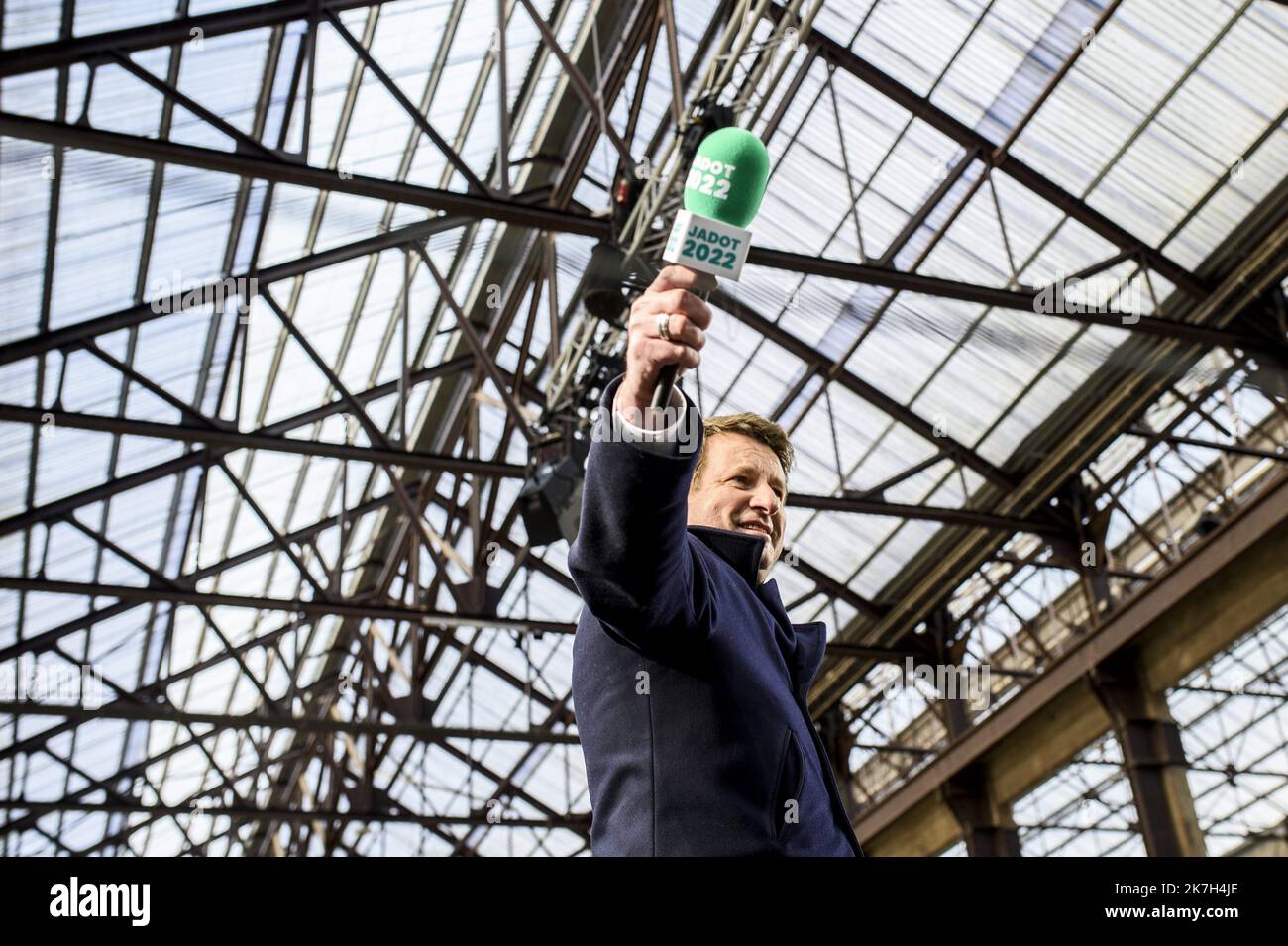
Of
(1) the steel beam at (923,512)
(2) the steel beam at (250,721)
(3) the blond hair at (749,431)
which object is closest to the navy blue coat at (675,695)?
(3) the blond hair at (749,431)

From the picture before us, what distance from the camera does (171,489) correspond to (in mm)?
19453

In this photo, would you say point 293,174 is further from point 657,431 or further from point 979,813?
point 979,813

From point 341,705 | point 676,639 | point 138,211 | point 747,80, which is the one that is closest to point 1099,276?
point 747,80

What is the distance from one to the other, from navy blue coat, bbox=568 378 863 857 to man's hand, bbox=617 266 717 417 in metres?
0.11

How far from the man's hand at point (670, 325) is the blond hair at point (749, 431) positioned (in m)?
0.69

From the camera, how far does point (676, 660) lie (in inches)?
81.0

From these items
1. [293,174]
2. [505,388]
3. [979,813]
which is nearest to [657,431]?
[293,174]

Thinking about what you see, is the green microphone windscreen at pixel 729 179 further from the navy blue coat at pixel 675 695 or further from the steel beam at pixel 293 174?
the steel beam at pixel 293 174

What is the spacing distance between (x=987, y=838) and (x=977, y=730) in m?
1.67

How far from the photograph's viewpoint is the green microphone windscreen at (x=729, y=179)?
6.33 feet

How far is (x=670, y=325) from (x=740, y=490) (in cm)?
74

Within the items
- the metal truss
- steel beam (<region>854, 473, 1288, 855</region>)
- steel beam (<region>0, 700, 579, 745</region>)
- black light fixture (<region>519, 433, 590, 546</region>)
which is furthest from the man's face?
steel beam (<region>0, 700, 579, 745</region>)

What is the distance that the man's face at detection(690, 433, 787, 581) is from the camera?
2.45 metres
